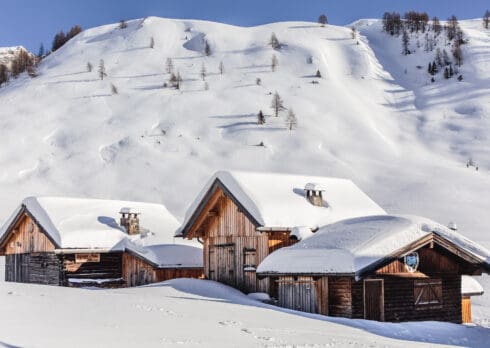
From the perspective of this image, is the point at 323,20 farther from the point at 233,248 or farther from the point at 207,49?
the point at 233,248

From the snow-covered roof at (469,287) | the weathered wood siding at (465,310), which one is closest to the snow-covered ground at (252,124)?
the weathered wood siding at (465,310)

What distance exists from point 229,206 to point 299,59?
2838 inches

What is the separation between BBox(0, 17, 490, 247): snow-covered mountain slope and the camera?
6056cm

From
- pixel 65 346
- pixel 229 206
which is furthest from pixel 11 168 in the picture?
pixel 65 346

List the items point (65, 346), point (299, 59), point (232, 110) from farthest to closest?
1. point (299, 59)
2. point (232, 110)
3. point (65, 346)

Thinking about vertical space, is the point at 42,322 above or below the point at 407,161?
below

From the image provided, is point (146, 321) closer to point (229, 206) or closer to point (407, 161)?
point (229, 206)

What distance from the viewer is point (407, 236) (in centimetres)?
2234

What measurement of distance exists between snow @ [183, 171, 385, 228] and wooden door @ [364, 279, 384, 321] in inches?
216

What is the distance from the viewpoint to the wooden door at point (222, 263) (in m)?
29.6

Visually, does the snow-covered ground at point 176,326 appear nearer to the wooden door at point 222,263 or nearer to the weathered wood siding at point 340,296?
the weathered wood siding at point 340,296

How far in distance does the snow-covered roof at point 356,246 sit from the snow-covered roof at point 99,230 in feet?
36.3

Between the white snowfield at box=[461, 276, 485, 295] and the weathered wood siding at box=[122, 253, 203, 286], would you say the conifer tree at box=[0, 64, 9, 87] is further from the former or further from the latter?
the white snowfield at box=[461, 276, 485, 295]

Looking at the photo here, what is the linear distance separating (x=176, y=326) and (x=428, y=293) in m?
12.3
